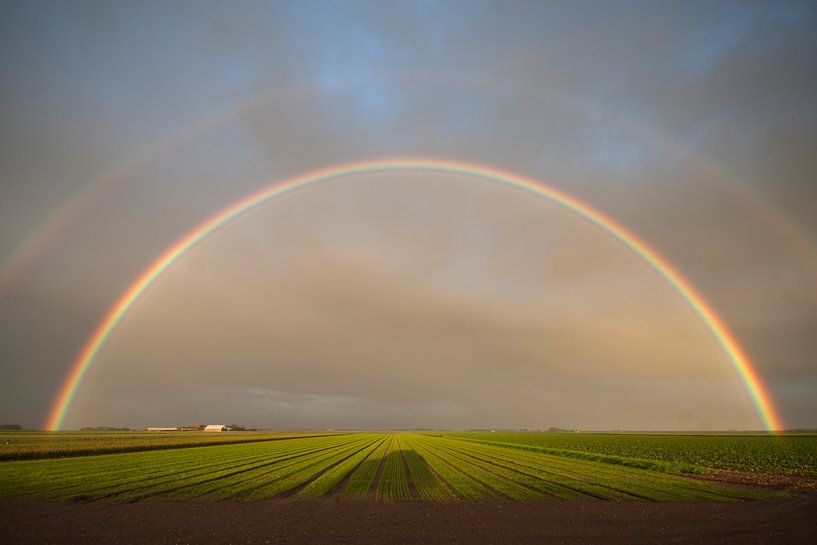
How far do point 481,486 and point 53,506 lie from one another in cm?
1923

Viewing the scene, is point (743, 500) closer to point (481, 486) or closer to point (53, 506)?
point (481, 486)

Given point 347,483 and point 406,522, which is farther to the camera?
point 347,483

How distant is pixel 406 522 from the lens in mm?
16969

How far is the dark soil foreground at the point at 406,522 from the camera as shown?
1462cm

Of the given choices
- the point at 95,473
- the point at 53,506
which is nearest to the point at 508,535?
the point at 53,506

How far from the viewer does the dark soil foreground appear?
14.6 m

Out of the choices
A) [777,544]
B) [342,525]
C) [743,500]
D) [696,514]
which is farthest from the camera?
[743,500]

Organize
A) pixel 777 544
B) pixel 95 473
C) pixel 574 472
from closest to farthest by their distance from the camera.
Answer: pixel 777 544
pixel 95 473
pixel 574 472

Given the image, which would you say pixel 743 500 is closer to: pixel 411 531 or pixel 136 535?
pixel 411 531

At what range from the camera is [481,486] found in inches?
1023

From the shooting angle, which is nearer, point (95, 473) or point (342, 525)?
point (342, 525)

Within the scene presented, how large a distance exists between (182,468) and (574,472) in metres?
28.0

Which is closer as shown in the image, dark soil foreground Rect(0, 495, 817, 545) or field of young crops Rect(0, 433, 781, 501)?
dark soil foreground Rect(0, 495, 817, 545)

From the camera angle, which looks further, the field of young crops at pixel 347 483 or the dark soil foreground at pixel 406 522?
the field of young crops at pixel 347 483
